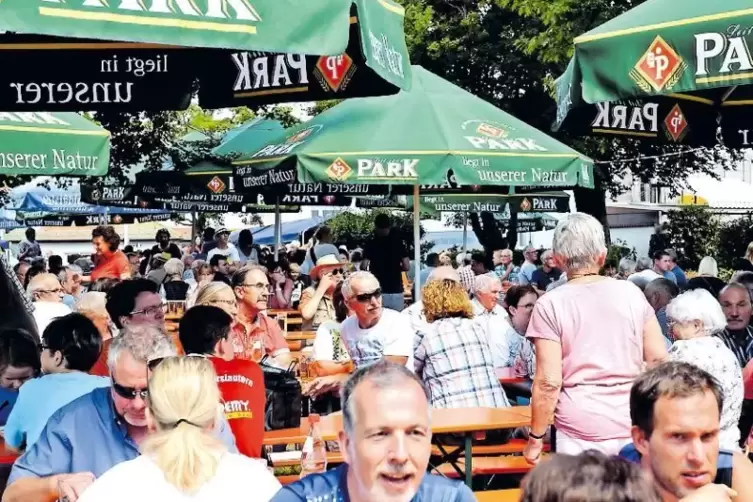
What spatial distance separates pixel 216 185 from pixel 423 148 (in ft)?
20.5

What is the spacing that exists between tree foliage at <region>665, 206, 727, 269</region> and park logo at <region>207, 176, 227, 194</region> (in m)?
20.0

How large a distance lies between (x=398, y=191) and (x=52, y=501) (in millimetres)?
12117

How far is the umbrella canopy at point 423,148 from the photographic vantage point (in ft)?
30.9

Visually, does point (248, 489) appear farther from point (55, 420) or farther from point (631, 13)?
point (631, 13)

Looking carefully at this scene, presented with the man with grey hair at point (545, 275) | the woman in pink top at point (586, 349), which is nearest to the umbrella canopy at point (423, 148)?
the woman in pink top at point (586, 349)

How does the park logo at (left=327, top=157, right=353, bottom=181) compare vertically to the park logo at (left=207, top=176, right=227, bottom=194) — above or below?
below

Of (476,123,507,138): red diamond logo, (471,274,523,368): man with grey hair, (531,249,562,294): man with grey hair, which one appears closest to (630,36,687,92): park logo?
(471,274,523,368): man with grey hair

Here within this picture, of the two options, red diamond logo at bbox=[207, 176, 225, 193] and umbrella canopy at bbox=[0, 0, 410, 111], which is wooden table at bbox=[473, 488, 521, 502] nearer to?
umbrella canopy at bbox=[0, 0, 410, 111]

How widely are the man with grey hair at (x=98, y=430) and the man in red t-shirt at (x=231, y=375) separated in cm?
119

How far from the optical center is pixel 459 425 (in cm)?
643

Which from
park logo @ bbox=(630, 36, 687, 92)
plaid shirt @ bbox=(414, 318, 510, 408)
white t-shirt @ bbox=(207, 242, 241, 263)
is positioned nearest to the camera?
park logo @ bbox=(630, 36, 687, 92)

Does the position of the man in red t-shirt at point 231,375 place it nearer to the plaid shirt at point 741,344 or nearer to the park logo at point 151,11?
the park logo at point 151,11

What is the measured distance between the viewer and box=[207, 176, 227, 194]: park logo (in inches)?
597

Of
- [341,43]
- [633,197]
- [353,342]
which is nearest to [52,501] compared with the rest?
[341,43]
